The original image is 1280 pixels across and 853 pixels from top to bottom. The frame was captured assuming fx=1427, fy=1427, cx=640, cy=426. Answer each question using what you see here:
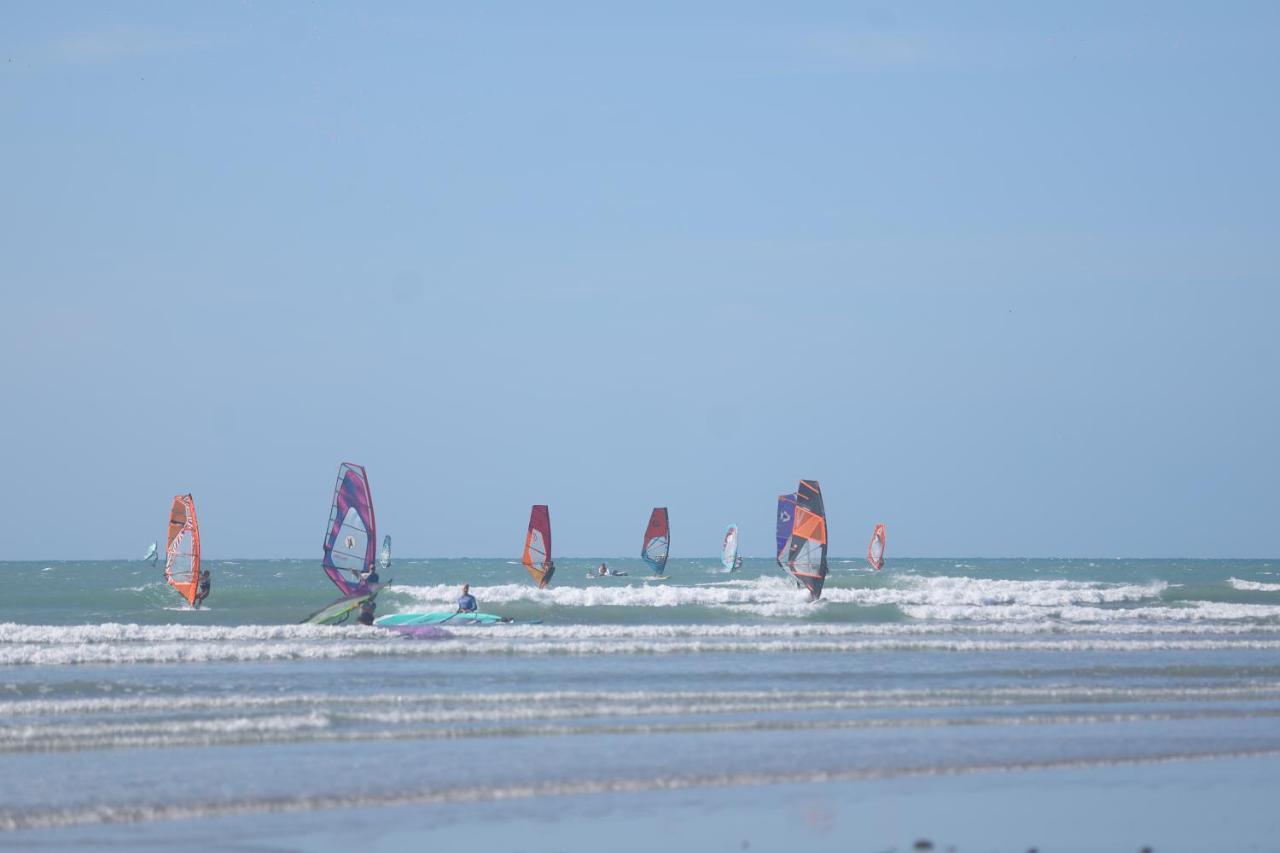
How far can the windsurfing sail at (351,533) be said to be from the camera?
27.0 m

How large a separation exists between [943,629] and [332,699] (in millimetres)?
14934

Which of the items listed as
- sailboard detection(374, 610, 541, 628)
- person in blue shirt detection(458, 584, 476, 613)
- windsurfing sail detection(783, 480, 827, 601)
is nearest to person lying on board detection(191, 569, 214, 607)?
sailboard detection(374, 610, 541, 628)

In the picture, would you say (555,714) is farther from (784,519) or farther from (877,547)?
(877,547)

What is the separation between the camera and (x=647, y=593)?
42.5 m

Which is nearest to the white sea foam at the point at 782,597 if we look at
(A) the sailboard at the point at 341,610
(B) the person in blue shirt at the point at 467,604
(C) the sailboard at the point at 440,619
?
(B) the person in blue shirt at the point at 467,604

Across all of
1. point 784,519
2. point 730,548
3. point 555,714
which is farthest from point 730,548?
point 555,714

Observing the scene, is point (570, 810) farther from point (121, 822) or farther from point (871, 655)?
point (871, 655)

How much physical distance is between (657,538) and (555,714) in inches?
1569

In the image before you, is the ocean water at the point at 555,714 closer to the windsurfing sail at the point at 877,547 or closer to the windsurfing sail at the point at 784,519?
the windsurfing sail at the point at 784,519

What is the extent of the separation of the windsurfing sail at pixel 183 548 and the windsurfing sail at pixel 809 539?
14369mm

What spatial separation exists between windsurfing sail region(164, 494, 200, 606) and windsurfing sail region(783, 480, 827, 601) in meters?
14.4

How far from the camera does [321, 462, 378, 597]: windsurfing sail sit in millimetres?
27047

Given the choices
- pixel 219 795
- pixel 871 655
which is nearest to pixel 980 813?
pixel 219 795

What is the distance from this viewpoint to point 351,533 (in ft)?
89.8
